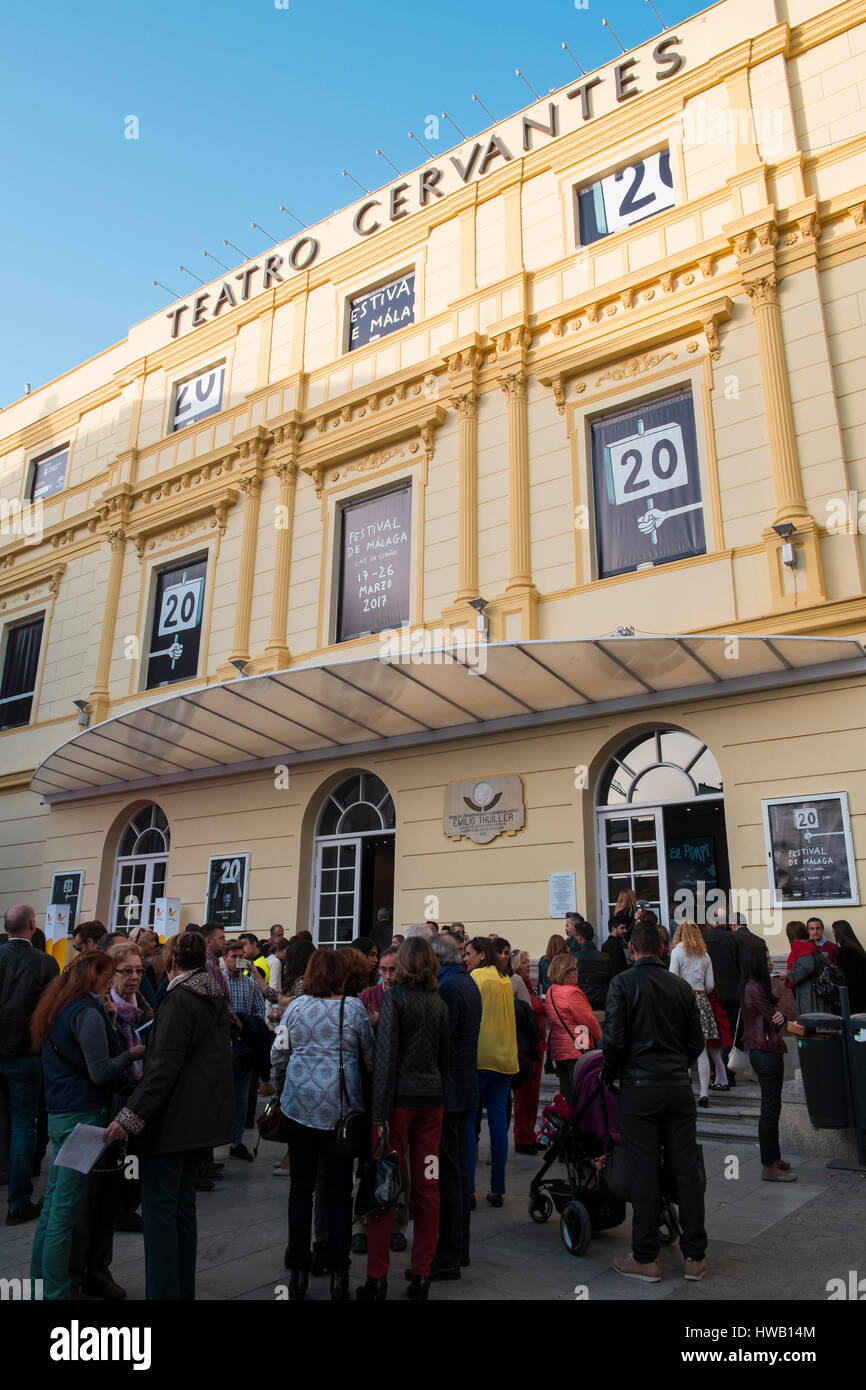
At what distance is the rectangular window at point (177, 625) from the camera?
17359 mm

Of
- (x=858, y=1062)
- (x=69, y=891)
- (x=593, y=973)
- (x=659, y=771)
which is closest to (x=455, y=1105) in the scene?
(x=858, y=1062)

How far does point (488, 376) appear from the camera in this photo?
14609mm

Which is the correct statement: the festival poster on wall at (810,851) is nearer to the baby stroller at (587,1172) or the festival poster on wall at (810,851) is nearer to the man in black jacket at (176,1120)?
the baby stroller at (587,1172)

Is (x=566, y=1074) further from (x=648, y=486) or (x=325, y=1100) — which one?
(x=648, y=486)

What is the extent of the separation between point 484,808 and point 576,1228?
761 centimetres

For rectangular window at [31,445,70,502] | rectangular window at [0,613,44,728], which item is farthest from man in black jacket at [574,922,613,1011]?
rectangular window at [31,445,70,502]

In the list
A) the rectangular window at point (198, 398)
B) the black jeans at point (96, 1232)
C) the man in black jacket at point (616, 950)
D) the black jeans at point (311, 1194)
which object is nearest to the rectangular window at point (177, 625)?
the rectangular window at point (198, 398)

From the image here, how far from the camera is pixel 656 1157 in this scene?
496 cm

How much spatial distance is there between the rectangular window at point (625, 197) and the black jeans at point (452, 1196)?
1327 cm

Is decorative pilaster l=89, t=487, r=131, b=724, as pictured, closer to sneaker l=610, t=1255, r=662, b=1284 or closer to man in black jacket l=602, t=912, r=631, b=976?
man in black jacket l=602, t=912, r=631, b=976

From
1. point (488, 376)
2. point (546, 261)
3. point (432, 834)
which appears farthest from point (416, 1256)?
point (546, 261)

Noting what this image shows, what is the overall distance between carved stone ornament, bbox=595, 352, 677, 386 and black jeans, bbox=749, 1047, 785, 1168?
31.3 feet

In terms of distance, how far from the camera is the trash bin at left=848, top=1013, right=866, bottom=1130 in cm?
701
